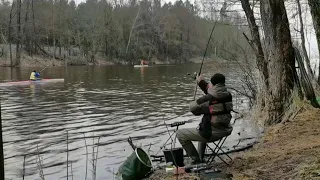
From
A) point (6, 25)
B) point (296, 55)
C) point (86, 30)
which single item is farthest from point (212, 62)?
point (86, 30)

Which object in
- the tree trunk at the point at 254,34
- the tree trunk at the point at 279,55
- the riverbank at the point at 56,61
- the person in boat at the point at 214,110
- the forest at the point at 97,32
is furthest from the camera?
the forest at the point at 97,32

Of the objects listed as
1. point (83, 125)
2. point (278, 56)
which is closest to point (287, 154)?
point (278, 56)

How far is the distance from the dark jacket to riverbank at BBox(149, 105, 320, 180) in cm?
76

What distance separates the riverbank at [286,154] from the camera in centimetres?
579

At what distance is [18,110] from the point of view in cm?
1745

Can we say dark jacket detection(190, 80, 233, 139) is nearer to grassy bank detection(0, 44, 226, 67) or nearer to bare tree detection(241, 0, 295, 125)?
bare tree detection(241, 0, 295, 125)

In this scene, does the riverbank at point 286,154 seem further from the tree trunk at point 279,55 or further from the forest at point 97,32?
the forest at point 97,32

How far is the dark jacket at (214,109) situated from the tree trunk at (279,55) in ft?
15.1

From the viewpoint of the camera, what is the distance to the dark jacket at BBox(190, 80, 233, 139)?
6.65 meters

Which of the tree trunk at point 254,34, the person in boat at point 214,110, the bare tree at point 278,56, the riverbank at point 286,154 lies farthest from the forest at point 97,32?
the person in boat at point 214,110

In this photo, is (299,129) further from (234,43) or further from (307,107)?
(234,43)

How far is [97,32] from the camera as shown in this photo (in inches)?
2847

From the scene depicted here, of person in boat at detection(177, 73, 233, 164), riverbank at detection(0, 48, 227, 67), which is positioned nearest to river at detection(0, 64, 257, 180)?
person in boat at detection(177, 73, 233, 164)

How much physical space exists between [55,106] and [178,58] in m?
69.3
